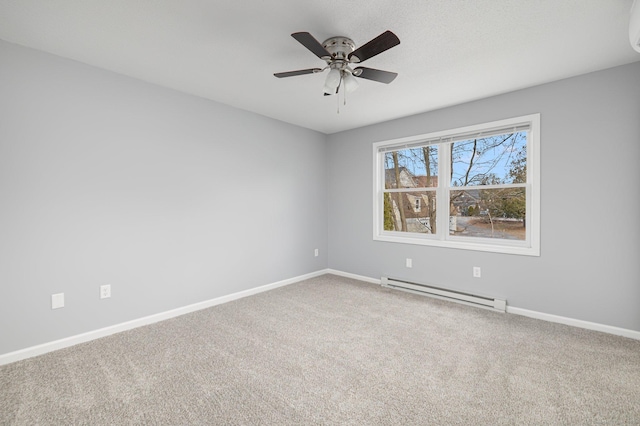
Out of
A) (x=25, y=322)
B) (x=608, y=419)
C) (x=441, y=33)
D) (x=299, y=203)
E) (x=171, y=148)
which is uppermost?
(x=441, y=33)

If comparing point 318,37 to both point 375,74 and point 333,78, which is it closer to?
point 333,78

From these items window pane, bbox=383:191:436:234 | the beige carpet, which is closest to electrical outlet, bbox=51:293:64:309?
the beige carpet

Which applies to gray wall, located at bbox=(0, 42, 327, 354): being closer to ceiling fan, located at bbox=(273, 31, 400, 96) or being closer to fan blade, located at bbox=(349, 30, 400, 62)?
ceiling fan, located at bbox=(273, 31, 400, 96)

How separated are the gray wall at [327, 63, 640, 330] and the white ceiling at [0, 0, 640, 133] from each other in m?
0.24

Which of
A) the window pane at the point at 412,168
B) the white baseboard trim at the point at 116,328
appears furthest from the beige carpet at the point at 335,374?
the window pane at the point at 412,168

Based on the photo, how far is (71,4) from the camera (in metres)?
1.79

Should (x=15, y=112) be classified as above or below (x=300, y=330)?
above

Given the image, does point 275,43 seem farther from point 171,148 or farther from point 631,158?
point 631,158

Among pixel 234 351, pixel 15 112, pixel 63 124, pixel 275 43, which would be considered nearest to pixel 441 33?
pixel 275 43

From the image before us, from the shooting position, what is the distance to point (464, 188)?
12.1ft

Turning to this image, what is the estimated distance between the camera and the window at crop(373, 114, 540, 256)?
3201 millimetres

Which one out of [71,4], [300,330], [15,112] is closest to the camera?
[71,4]

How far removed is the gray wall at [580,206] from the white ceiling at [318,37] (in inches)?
Result: 9.4

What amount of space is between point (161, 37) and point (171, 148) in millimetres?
1221
